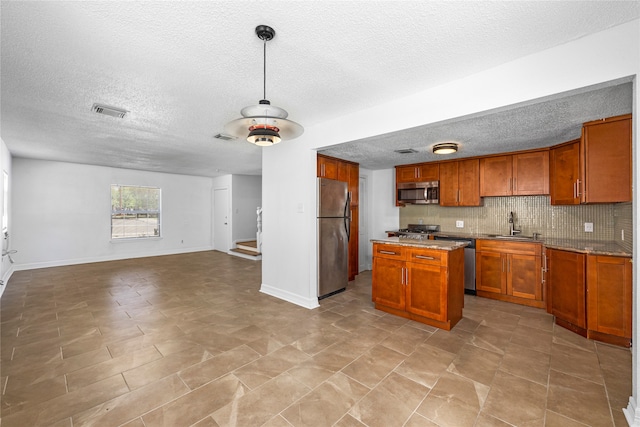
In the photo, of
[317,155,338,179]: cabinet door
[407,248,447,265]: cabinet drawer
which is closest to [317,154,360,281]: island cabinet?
[317,155,338,179]: cabinet door

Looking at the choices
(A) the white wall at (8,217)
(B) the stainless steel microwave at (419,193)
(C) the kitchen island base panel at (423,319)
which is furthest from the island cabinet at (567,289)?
(A) the white wall at (8,217)

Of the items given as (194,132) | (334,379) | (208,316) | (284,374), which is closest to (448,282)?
(334,379)

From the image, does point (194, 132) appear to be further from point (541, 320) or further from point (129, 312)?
point (541, 320)

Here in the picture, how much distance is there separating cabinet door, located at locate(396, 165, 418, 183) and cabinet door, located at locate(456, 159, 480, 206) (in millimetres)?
800

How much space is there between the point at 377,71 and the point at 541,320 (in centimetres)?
342

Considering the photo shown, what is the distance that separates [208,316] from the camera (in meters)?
3.46

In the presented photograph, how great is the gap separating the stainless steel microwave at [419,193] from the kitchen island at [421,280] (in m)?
1.96

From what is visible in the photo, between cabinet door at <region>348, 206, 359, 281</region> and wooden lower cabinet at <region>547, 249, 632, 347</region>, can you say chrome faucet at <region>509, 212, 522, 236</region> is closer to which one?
wooden lower cabinet at <region>547, 249, 632, 347</region>

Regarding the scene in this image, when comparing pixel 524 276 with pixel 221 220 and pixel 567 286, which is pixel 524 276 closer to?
pixel 567 286

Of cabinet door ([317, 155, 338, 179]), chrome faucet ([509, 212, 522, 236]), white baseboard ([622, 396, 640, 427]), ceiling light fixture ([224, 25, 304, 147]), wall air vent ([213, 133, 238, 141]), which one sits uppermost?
wall air vent ([213, 133, 238, 141])

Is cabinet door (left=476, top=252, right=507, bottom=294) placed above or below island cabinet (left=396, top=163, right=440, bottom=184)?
below

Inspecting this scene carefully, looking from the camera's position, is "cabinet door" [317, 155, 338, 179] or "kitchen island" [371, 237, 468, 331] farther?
"cabinet door" [317, 155, 338, 179]

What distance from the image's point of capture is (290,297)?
4016mm

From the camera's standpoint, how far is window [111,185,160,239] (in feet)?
23.6
